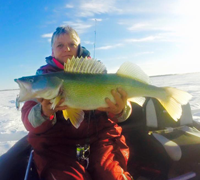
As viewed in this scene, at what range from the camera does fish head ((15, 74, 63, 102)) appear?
167cm

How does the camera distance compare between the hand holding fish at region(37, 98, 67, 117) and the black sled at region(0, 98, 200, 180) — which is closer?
the hand holding fish at region(37, 98, 67, 117)

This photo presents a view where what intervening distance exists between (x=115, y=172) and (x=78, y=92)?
92 centimetres

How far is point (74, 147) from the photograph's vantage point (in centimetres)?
211

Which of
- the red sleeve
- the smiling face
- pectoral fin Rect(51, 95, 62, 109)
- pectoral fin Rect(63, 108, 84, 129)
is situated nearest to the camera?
pectoral fin Rect(51, 95, 62, 109)

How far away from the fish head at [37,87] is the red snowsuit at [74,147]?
0.30 metres

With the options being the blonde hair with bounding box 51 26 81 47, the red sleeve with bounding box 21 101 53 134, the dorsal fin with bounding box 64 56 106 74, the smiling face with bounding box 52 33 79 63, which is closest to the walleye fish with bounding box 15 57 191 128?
the dorsal fin with bounding box 64 56 106 74

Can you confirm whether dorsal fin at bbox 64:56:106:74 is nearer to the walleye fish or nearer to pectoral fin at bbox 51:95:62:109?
the walleye fish

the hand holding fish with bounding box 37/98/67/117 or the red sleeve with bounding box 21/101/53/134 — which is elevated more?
the hand holding fish with bounding box 37/98/67/117

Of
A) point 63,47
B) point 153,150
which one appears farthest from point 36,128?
point 153,150

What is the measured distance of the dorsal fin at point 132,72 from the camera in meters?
1.88

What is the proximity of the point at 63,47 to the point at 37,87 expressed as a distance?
89 cm

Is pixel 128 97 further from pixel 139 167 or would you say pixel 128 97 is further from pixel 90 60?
pixel 139 167

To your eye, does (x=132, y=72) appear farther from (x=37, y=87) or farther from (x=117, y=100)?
(x=37, y=87)

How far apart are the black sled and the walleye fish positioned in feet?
3.01
